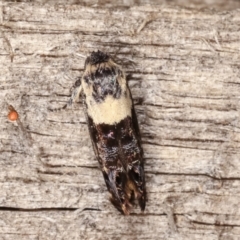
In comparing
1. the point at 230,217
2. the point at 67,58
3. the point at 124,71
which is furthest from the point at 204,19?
the point at 230,217

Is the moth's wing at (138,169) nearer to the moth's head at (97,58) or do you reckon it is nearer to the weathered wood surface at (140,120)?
the weathered wood surface at (140,120)

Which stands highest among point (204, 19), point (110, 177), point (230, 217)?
point (204, 19)

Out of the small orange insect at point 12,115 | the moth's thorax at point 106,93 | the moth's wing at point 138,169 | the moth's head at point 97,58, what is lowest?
the moth's wing at point 138,169

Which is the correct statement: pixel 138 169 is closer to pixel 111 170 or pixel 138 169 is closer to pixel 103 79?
pixel 111 170

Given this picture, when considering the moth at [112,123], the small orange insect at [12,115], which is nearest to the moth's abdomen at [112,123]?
the moth at [112,123]

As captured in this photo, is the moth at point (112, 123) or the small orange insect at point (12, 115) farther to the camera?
the small orange insect at point (12, 115)

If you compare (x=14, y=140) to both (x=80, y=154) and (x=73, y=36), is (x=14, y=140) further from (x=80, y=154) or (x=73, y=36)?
(x=73, y=36)

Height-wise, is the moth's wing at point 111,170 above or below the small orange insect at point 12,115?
below
